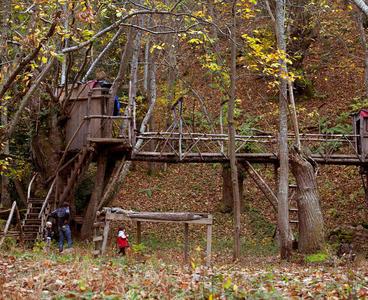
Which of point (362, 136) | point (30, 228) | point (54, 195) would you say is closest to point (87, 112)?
point (54, 195)

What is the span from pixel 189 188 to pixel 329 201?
285 inches

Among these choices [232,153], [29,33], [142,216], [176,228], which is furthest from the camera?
[176,228]

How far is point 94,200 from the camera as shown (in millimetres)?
19703

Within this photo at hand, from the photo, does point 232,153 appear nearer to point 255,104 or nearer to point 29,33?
point 29,33

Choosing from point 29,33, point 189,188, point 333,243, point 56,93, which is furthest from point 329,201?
point 29,33

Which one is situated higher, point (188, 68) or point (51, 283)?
point (188, 68)

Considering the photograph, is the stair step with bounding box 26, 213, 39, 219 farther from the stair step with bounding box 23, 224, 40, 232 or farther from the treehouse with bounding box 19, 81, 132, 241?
the stair step with bounding box 23, 224, 40, 232

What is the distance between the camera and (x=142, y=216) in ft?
45.3

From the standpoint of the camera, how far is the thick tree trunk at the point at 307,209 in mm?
15609

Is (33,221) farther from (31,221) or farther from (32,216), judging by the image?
(32,216)

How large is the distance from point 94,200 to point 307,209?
8.19m

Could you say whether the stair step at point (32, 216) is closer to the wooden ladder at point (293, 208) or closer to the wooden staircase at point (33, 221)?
the wooden staircase at point (33, 221)

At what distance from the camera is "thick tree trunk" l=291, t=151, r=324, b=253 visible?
615 inches

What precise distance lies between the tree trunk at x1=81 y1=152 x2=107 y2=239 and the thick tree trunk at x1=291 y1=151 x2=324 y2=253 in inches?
300
